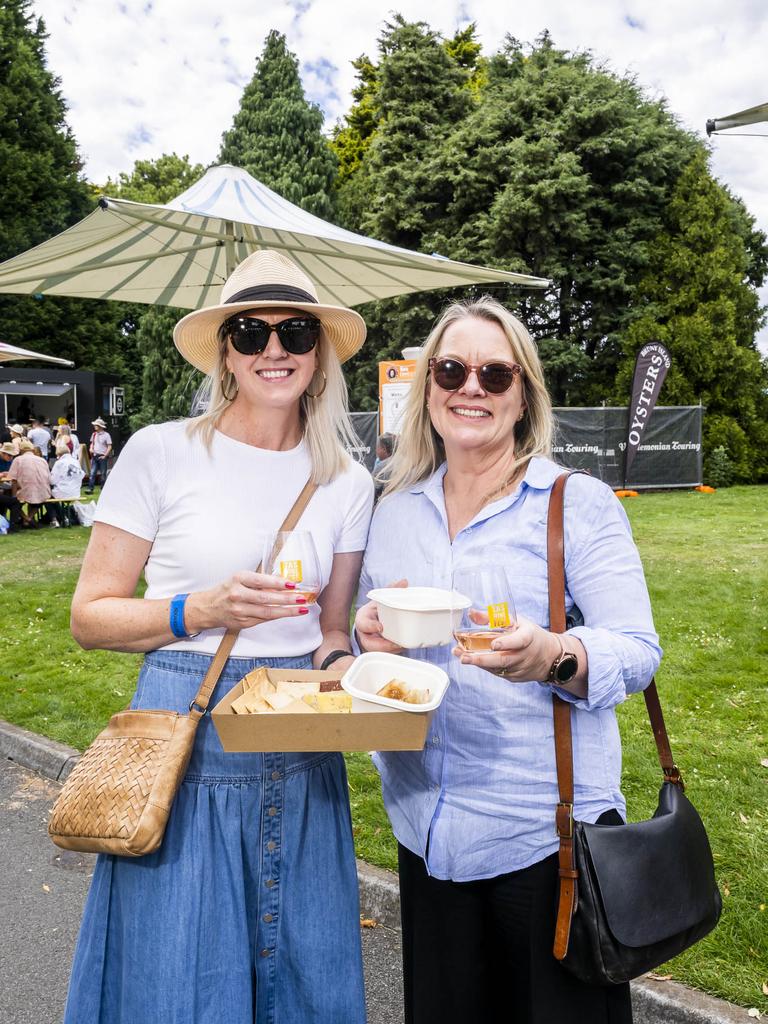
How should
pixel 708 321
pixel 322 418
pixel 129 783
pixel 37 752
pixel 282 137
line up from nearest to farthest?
1. pixel 129 783
2. pixel 322 418
3. pixel 37 752
4. pixel 708 321
5. pixel 282 137

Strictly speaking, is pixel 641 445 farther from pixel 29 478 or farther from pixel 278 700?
pixel 278 700

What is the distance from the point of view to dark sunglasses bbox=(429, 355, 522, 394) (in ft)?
6.77

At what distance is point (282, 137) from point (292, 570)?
29.2 meters

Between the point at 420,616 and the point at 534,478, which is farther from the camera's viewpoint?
the point at 534,478

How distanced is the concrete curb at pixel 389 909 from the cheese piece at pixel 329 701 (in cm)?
208

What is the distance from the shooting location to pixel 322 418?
2.29 meters

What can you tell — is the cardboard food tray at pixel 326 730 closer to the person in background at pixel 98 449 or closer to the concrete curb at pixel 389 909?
the concrete curb at pixel 389 909

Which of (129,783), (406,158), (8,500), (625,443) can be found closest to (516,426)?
(129,783)

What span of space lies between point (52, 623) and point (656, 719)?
25.6 ft

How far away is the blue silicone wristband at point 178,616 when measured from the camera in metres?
1.86

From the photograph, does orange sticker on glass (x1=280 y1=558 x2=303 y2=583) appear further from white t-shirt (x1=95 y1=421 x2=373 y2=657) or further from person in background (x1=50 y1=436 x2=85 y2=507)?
person in background (x1=50 y1=436 x2=85 y2=507)

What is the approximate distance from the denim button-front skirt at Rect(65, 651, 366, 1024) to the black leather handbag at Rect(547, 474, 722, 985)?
610 millimetres

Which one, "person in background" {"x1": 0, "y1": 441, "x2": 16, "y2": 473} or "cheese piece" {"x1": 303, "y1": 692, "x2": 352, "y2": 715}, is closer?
"cheese piece" {"x1": 303, "y1": 692, "x2": 352, "y2": 715}

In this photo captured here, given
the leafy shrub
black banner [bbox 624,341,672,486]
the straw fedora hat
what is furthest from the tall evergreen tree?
the straw fedora hat
